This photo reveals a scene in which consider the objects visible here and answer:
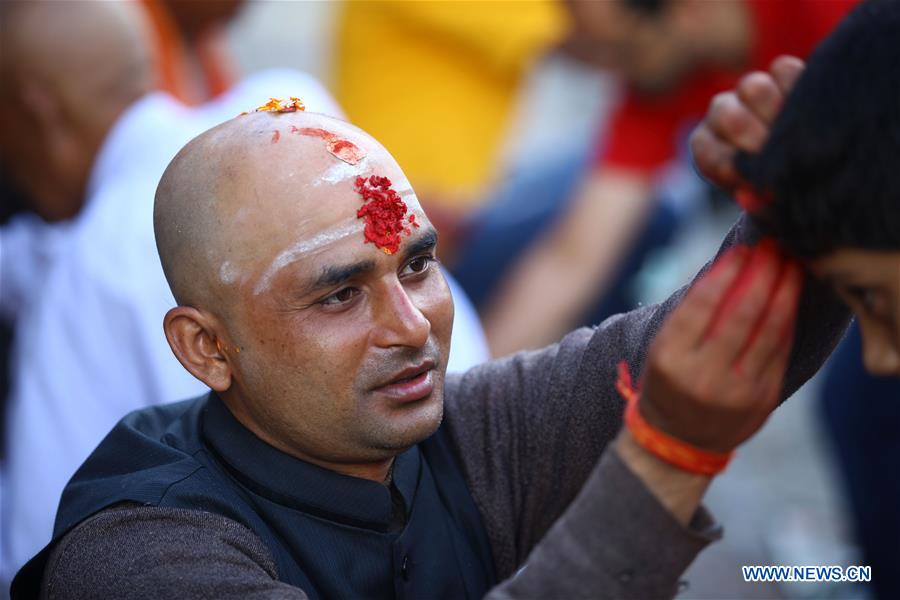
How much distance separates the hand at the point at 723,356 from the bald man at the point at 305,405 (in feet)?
0.89

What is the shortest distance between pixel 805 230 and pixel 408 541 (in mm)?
899

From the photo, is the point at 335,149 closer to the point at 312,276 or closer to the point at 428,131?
the point at 312,276

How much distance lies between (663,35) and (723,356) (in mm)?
2723

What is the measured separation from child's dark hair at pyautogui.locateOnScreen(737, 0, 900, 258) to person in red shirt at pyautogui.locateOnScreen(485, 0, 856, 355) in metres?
2.52

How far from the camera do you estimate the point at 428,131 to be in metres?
4.47

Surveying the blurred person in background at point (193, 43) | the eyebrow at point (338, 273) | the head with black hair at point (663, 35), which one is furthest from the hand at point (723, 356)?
the blurred person in background at point (193, 43)

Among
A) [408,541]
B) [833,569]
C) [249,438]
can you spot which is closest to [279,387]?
[249,438]

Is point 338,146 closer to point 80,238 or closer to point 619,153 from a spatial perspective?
point 80,238

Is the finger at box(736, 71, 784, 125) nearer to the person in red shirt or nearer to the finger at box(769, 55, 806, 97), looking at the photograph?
the finger at box(769, 55, 806, 97)

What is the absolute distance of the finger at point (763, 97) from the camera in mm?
1658

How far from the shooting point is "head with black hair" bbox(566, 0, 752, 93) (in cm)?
398

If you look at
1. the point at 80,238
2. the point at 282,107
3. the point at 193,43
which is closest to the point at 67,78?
the point at 80,238

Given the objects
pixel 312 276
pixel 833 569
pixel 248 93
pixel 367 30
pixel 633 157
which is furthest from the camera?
pixel 367 30

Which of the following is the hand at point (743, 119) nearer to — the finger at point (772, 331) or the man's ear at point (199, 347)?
the finger at point (772, 331)
